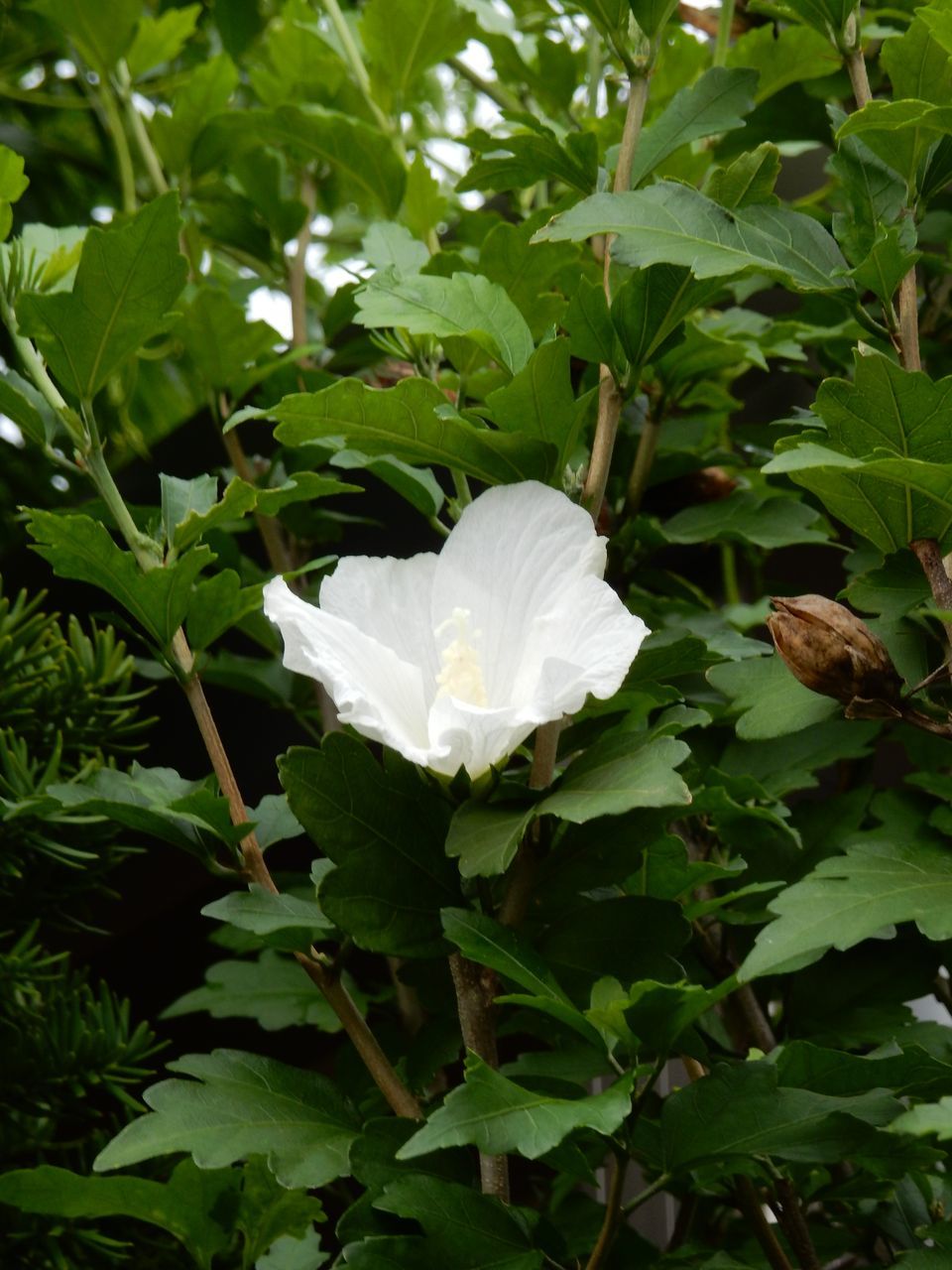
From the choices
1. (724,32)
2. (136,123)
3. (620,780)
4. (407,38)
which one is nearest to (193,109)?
(136,123)

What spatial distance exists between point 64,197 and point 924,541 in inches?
39.3

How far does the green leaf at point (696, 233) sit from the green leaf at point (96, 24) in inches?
21.2

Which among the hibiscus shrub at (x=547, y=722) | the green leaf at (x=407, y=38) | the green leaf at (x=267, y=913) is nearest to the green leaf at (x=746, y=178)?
the hibiscus shrub at (x=547, y=722)

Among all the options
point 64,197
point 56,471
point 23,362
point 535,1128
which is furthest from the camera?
point 64,197

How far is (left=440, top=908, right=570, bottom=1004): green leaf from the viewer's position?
0.42 m

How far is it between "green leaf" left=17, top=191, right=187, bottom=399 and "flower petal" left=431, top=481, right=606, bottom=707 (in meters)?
0.17

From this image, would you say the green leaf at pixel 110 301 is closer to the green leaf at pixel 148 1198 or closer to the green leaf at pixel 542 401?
the green leaf at pixel 542 401

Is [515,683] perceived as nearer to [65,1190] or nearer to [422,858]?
[422,858]

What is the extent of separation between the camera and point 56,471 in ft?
3.59

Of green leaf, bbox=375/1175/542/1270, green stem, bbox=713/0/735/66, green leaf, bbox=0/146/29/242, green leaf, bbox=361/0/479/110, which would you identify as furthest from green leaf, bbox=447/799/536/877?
green leaf, bbox=361/0/479/110

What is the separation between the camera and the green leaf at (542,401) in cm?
49

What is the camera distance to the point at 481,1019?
48 cm

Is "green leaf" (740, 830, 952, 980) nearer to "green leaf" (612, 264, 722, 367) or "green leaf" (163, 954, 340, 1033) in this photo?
"green leaf" (612, 264, 722, 367)

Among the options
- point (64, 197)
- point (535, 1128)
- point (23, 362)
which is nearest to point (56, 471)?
point (64, 197)
